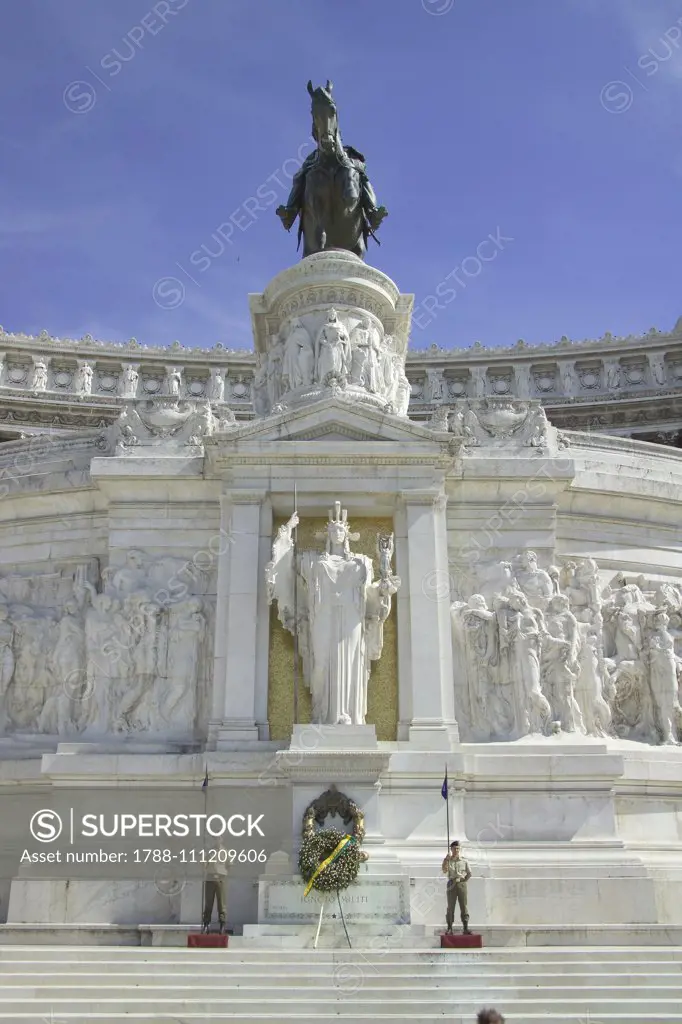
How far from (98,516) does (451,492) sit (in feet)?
25.1

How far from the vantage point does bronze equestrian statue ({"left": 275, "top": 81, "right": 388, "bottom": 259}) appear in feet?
107

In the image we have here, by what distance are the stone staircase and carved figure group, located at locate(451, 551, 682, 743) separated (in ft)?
19.8

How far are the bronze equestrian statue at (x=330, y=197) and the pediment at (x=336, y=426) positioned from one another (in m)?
11.8

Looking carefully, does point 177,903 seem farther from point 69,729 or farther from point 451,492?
point 451,492

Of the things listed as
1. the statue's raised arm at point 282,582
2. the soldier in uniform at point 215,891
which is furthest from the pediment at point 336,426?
the soldier in uniform at point 215,891

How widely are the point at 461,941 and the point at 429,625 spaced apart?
21.9 feet

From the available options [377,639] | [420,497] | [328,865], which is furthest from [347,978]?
[420,497]

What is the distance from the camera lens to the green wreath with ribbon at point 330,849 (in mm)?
16172

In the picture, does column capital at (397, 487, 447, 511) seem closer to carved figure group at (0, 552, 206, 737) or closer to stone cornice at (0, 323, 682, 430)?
carved figure group at (0, 552, 206, 737)

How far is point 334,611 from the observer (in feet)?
63.0
